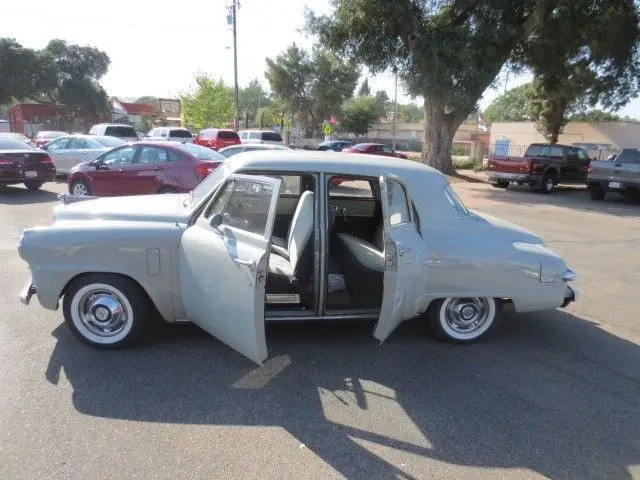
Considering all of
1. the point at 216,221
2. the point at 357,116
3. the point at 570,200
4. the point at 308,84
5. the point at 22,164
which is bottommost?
the point at 570,200

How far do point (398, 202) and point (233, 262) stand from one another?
1500mm

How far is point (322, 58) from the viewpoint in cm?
5184

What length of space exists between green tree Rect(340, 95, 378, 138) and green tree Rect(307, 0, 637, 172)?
40.3 metres

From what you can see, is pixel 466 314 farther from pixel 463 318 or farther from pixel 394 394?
pixel 394 394

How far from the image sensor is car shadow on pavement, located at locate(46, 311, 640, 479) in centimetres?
306

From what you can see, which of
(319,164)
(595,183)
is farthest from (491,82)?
(319,164)

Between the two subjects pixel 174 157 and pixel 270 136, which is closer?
pixel 174 157

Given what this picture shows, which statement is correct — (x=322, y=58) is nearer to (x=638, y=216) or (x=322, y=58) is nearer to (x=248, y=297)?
(x=638, y=216)

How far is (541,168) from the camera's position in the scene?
18.5 metres

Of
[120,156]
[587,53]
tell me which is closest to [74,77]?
[587,53]

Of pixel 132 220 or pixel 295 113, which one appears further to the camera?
pixel 295 113

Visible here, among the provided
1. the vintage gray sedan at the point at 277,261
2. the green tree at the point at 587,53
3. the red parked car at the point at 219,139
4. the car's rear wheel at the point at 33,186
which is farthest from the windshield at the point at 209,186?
the red parked car at the point at 219,139

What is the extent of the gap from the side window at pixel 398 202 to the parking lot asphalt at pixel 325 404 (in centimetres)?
117

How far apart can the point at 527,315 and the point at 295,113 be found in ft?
176
